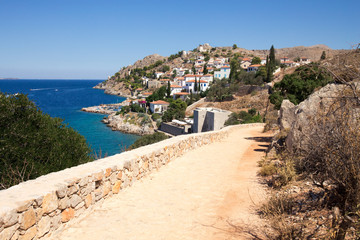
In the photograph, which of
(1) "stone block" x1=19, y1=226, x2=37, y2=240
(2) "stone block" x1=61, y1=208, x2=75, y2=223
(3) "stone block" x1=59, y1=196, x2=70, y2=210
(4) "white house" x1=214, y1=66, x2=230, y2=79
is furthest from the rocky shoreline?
(1) "stone block" x1=19, y1=226, x2=37, y2=240

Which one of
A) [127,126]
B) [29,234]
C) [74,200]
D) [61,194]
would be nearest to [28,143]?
[74,200]

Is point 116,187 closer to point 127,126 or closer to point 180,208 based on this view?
point 180,208

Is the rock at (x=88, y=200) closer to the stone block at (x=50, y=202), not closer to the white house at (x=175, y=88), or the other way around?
the stone block at (x=50, y=202)

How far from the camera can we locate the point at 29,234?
3434 mm

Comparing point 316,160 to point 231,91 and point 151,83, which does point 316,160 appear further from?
point 151,83

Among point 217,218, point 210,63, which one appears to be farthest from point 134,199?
point 210,63

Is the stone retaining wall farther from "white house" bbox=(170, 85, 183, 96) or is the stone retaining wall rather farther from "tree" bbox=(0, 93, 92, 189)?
"white house" bbox=(170, 85, 183, 96)

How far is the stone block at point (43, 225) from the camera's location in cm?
363

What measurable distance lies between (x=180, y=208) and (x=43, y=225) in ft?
8.09

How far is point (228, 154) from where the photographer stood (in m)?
11.3

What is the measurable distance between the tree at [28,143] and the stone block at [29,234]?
182 inches

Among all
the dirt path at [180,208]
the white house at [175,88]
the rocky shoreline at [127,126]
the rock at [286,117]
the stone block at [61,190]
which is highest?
the white house at [175,88]

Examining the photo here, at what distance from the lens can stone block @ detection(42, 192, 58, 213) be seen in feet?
12.3

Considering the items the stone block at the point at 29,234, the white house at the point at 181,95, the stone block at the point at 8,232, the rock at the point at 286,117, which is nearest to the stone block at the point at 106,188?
the stone block at the point at 29,234
